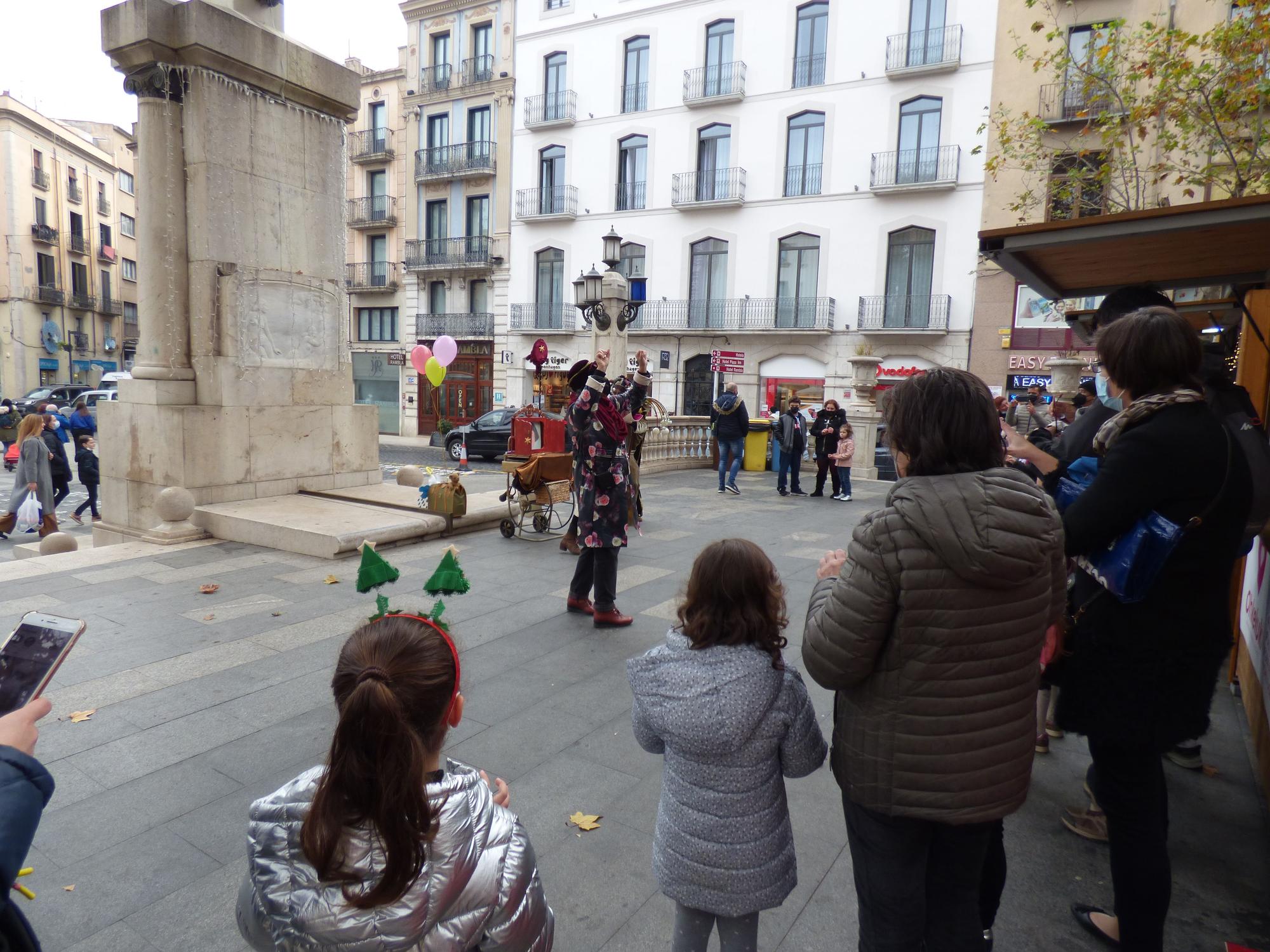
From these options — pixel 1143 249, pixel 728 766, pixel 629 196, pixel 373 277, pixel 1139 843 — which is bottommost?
pixel 1139 843

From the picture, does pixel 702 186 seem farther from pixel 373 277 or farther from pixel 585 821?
pixel 585 821

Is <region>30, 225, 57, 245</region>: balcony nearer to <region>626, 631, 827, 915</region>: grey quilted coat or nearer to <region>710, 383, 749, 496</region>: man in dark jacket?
<region>710, 383, 749, 496</region>: man in dark jacket

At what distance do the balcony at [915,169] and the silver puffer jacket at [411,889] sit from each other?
24.8 metres

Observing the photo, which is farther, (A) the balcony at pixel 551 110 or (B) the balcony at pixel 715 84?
(A) the balcony at pixel 551 110

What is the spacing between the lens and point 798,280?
25891mm

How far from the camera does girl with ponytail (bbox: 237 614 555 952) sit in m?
1.32

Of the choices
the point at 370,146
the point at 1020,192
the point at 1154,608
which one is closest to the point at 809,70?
the point at 1020,192

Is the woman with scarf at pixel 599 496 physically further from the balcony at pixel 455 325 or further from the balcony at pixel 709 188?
the balcony at pixel 455 325

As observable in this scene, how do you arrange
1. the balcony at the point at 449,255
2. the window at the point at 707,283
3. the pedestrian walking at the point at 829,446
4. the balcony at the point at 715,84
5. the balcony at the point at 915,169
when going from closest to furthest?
the pedestrian walking at the point at 829,446, the balcony at the point at 915,169, the balcony at the point at 715,84, the window at the point at 707,283, the balcony at the point at 449,255

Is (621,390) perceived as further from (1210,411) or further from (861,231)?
(861,231)

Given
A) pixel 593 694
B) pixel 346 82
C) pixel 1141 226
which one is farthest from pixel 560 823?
pixel 346 82

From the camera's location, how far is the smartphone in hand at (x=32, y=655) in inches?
58.4

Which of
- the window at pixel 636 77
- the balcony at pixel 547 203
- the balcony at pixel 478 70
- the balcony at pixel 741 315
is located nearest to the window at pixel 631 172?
the window at pixel 636 77

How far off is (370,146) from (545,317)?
11.4 m
